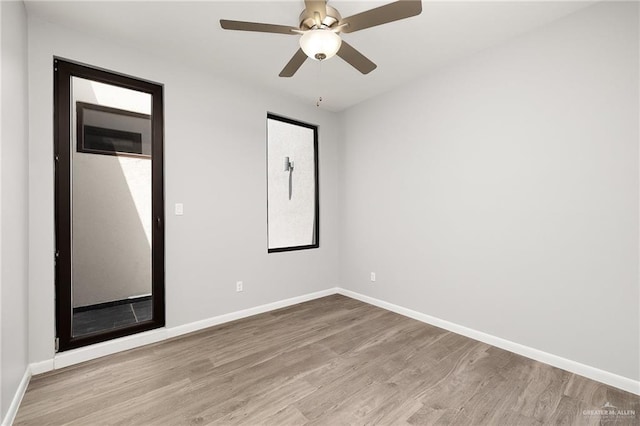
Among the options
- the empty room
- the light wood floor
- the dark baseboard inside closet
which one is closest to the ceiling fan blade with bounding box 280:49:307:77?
the empty room

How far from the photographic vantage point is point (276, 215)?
3725 mm

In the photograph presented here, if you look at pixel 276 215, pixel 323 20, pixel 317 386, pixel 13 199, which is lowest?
pixel 317 386

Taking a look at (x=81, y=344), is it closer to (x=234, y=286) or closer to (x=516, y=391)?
(x=234, y=286)

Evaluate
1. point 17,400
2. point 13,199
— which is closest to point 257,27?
point 13,199

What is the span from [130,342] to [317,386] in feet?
5.83

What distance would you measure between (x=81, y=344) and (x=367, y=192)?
331 cm

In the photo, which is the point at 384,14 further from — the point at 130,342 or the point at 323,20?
the point at 130,342

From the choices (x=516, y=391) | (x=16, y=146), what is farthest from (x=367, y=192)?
(x=16, y=146)

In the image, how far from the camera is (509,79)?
2457mm

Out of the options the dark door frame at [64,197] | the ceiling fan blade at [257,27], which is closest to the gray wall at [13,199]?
the dark door frame at [64,197]

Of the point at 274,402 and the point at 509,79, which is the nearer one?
the point at 274,402

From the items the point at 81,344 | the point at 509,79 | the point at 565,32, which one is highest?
the point at 565,32

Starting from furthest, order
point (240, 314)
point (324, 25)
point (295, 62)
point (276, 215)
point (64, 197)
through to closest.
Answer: point (276, 215) < point (240, 314) < point (64, 197) < point (295, 62) < point (324, 25)

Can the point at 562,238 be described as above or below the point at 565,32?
below
